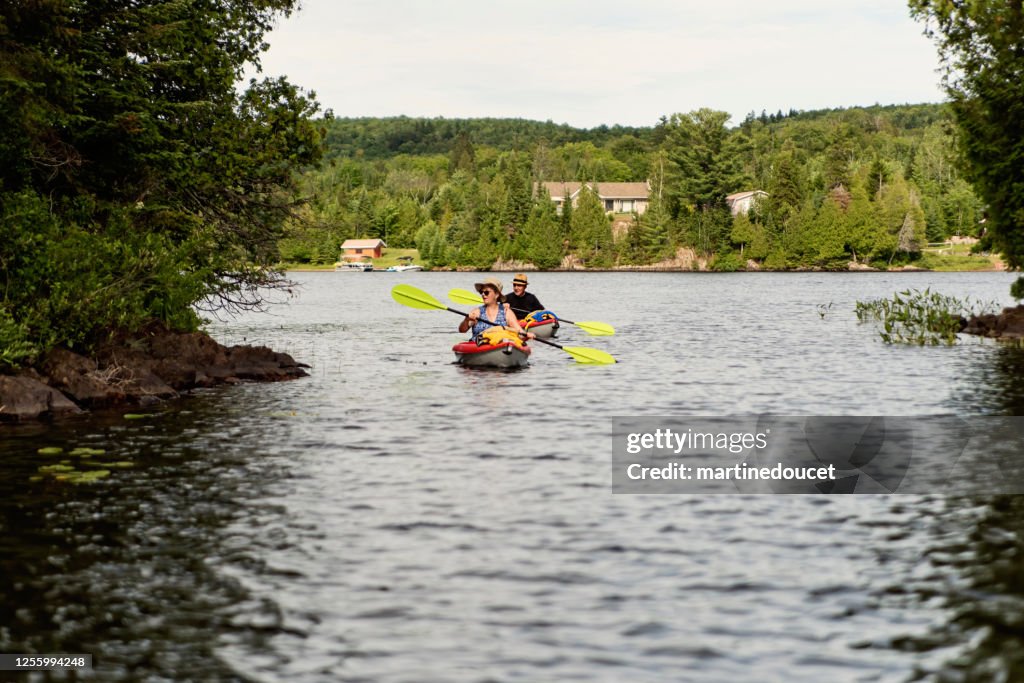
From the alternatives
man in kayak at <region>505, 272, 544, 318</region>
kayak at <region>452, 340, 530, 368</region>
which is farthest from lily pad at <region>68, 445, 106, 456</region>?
man in kayak at <region>505, 272, 544, 318</region>

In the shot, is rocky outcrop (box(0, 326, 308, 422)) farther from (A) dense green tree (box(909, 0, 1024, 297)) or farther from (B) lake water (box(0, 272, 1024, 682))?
(A) dense green tree (box(909, 0, 1024, 297))

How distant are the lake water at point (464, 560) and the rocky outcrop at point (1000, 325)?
51.6ft

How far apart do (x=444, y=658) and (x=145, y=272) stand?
54.3 feet

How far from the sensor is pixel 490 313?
2756 centimetres

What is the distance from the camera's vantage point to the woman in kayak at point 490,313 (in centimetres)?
2677

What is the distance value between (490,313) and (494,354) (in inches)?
43.5

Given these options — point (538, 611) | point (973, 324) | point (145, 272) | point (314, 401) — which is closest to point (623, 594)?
point (538, 611)

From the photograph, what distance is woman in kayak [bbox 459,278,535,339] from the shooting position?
87.8ft

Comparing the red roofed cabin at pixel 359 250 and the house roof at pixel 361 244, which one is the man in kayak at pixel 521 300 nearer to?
the red roofed cabin at pixel 359 250

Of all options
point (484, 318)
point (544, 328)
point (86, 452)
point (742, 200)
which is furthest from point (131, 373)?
point (742, 200)

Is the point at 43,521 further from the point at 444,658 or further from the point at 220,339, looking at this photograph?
the point at 220,339

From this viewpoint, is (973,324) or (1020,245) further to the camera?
(973,324)

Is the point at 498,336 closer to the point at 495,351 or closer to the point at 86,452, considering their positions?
the point at 495,351

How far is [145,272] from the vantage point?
2256cm
